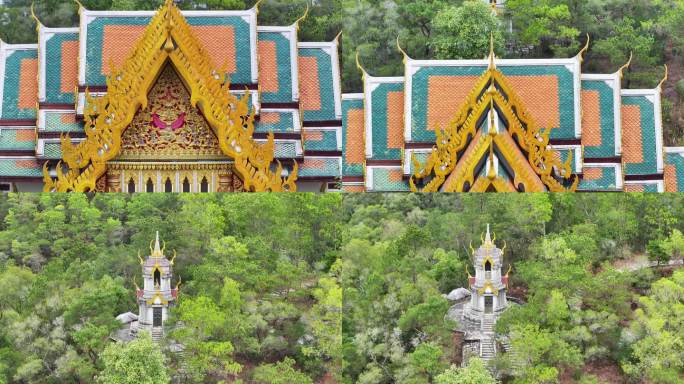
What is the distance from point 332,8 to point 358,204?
1389 centimetres

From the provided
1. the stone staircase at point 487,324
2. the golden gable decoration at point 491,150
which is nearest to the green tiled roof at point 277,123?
the golden gable decoration at point 491,150

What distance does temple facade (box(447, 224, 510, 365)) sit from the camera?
22.4 m

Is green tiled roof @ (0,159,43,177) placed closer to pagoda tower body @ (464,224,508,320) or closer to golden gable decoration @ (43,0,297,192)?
golden gable decoration @ (43,0,297,192)

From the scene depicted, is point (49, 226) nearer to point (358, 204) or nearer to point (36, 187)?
point (358, 204)

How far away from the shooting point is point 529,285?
2236 centimetres

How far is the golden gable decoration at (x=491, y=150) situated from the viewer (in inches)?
991

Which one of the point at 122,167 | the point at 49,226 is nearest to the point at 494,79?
the point at 122,167

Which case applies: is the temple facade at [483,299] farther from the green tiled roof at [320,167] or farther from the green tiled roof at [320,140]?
the green tiled roof at [320,140]

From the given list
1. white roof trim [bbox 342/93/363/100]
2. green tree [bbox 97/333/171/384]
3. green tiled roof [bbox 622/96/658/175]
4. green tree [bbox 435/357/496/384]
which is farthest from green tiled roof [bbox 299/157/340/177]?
green tree [bbox 435/357/496/384]

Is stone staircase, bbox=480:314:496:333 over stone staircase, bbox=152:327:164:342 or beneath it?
over

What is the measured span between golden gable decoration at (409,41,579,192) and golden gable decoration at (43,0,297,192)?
95.2 inches

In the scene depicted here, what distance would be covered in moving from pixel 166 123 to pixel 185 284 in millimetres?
4352

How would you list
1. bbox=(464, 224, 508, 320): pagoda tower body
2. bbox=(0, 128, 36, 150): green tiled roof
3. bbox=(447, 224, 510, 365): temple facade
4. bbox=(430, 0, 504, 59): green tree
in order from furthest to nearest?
1. bbox=(430, 0, 504, 59): green tree
2. bbox=(0, 128, 36, 150): green tiled roof
3. bbox=(464, 224, 508, 320): pagoda tower body
4. bbox=(447, 224, 510, 365): temple facade

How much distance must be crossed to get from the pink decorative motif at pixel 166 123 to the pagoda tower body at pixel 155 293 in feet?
13.2
